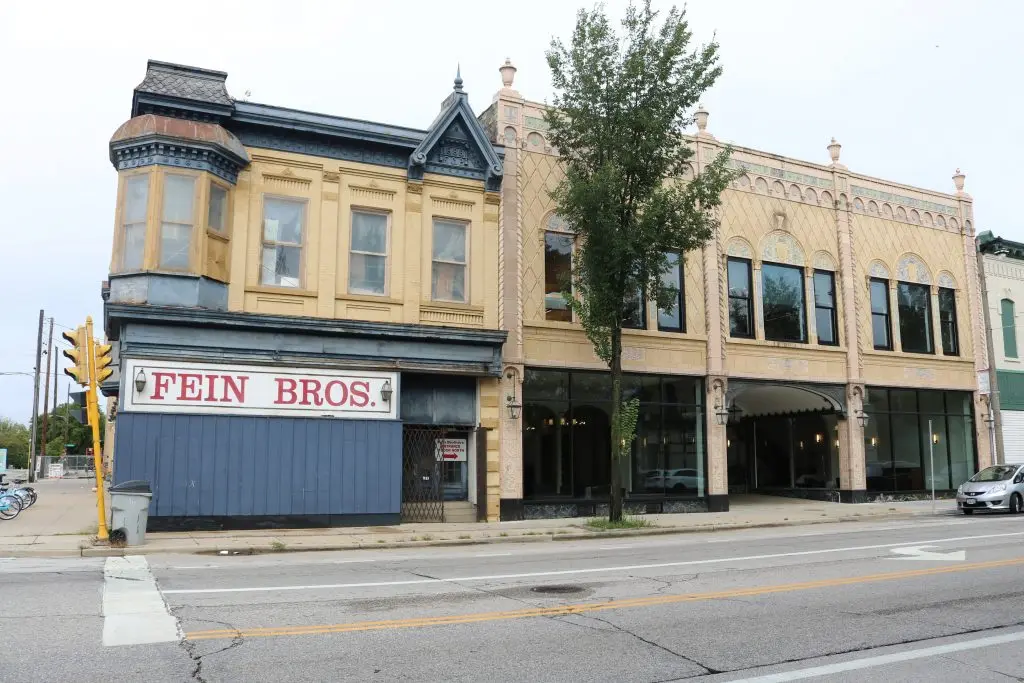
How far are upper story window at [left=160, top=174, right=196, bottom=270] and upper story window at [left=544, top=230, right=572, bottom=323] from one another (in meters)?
8.69

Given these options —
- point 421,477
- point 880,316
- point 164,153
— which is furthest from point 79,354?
point 880,316

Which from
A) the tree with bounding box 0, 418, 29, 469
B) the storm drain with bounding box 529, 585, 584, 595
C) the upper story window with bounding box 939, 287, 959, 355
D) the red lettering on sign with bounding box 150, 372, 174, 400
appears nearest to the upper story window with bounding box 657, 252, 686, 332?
the upper story window with bounding box 939, 287, 959, 355

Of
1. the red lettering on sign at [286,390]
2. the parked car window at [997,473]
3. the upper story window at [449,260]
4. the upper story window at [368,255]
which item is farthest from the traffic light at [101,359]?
the parked car window at [997,473]

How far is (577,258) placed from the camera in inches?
815

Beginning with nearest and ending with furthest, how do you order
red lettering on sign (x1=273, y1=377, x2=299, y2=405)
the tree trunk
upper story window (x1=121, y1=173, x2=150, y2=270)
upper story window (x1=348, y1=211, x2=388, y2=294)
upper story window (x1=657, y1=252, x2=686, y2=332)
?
upper story window (x1=121, y1=173, x2=150, y2=270) < red lettering on sign (x1=273, y1=377, x2=299, y2=405) < the tree trunk < upper story window (x1=348, y1=211, x2=388, y2=294) < upper story window (x1=657, y1=252, x2=686, y2=332)

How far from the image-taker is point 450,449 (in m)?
20.7

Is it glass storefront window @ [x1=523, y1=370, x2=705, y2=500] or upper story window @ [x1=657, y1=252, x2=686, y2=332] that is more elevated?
upper story window @ [x1=657, y1=252, x2=686, y2=332]

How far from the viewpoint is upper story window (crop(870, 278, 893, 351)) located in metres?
27.4

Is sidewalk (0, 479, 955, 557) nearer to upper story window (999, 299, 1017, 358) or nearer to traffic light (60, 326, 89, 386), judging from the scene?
traffic light (60, 326, 89, 386)

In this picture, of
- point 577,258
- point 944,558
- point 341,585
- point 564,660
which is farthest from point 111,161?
point 944,558

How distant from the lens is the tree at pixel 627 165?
18.7 meters

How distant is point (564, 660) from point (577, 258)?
14.9m

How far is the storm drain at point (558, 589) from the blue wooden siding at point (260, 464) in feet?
31.5

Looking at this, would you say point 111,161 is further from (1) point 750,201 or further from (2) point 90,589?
(1) point 750,201
